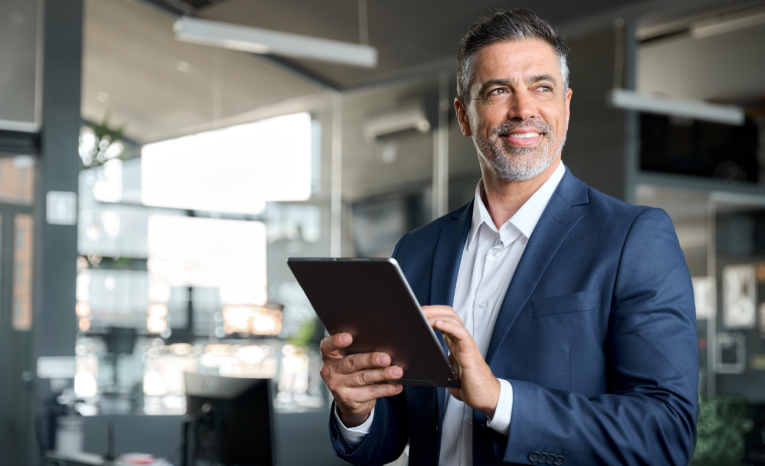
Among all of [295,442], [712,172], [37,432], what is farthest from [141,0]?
[712,172]

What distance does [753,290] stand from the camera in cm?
752

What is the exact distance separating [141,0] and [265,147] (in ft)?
5.23

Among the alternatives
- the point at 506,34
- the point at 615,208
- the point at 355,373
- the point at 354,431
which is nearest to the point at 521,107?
the point at 506,34

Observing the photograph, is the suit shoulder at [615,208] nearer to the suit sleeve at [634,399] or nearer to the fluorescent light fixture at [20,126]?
the suit sleeve at [634,399]

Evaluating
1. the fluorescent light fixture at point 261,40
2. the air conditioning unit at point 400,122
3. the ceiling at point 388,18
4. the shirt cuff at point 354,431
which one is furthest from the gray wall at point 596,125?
the shirt cuff at point 354,431

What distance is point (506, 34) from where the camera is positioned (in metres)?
1.46

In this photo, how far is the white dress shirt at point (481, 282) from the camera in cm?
143

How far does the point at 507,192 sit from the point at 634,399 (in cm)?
52

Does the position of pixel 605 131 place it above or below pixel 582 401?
above

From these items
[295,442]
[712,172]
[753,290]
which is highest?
[712,172]

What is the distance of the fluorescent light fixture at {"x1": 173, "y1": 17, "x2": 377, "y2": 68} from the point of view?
4.23 m

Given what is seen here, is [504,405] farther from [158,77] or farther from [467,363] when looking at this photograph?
[158,77]

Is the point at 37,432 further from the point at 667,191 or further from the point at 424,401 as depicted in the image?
the point at 667,191

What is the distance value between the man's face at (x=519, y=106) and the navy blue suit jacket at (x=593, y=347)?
10cm
